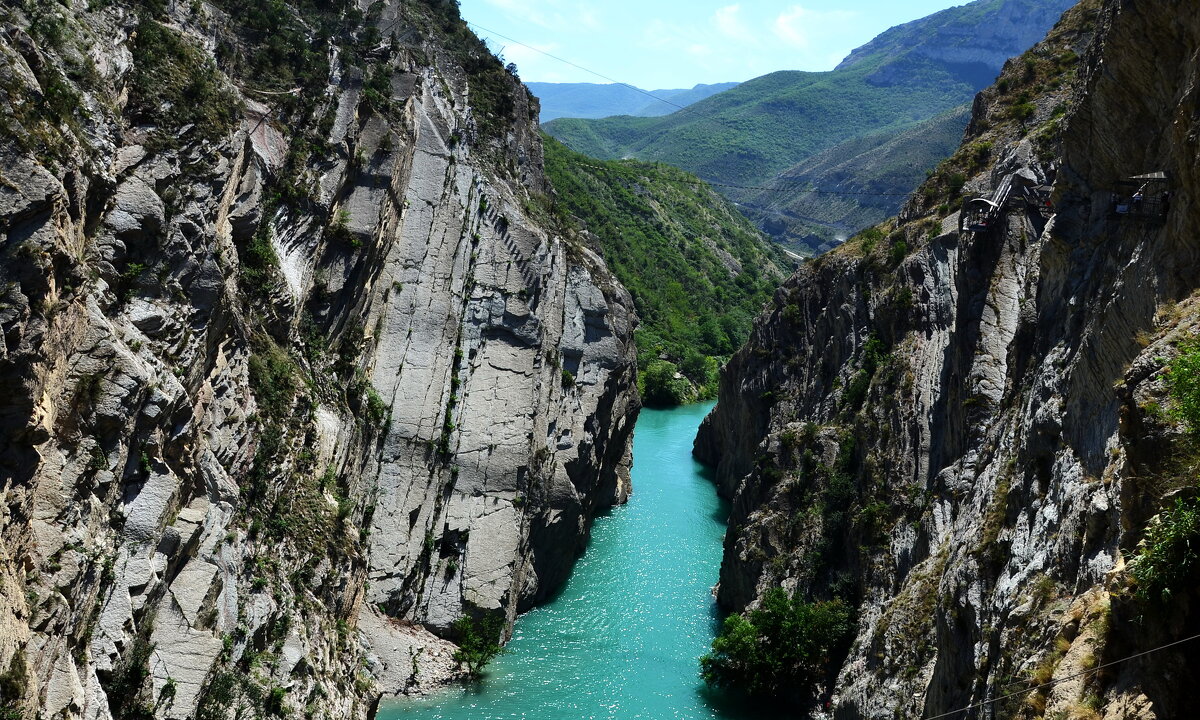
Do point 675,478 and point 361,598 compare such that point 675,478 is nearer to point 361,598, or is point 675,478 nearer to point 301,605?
point 361,598

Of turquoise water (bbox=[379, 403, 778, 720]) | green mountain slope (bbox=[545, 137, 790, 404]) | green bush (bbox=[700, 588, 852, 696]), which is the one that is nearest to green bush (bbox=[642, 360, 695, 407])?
green mountain slope (bbox=[545, 137, 790, 404])

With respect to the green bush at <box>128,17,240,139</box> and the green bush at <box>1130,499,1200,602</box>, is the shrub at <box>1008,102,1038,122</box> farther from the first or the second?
the green bush at <box>1130,499,1200,602</box>

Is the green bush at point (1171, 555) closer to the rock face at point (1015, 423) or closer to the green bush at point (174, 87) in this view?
the rock face at point (1015, 423)

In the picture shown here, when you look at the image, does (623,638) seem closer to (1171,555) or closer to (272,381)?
(272,381)

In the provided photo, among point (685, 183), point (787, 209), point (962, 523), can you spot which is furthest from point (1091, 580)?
point (787, 209)

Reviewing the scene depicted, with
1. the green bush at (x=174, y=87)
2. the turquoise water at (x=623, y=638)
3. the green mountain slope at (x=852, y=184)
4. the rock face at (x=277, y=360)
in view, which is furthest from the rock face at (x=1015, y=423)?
the green mountain slope at (x=852, y=184)

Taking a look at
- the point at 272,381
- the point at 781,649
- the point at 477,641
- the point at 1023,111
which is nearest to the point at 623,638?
the point at 477,641
